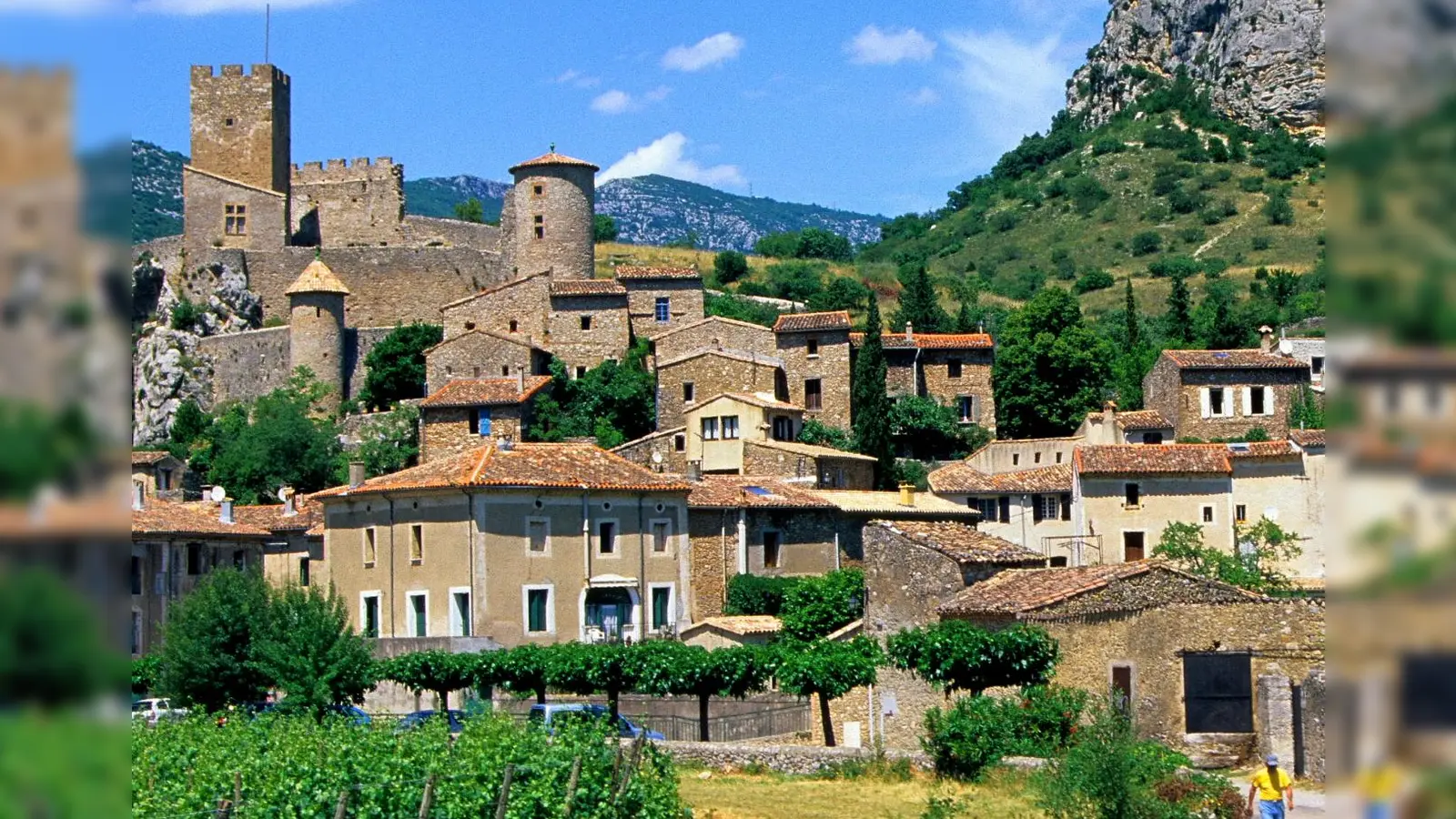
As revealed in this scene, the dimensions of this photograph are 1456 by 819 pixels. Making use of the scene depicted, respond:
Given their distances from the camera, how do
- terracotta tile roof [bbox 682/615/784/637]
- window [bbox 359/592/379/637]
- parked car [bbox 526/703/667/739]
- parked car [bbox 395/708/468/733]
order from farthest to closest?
window [bbox 359/592/379/637], terracotta tile roof [bbox 682/615/784/637], parked car [bbox 395/708/468/733], parked car [bbox 526/703/667/739]

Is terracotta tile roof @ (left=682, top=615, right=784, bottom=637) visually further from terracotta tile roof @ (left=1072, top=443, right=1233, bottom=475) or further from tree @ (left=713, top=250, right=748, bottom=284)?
tree @ (left=713, top=250, right=748, bottom=284)

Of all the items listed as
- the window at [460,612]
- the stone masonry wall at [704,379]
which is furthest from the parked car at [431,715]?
the stone masonry wall at [704,379]

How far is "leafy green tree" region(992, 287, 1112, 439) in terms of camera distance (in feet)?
203

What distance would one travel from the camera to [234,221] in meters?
75.1

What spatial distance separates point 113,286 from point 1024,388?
199ft

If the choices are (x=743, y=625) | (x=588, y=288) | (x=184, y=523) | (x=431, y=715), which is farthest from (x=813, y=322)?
(x=431, y=715)

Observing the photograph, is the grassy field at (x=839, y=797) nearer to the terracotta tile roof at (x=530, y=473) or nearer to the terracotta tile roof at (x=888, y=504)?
the terracotta tile roof at (x=530, y=473)

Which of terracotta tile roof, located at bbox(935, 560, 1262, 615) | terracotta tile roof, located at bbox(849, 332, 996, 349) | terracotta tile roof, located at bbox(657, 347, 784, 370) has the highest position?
terracotta tile roof, located at bbox(849, 332, 996, 349)

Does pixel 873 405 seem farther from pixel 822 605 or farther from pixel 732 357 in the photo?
pixel 822 605

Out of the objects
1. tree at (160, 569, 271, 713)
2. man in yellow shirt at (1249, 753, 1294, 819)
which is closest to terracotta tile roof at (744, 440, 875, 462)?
tree at (160, 569, 271, 713)

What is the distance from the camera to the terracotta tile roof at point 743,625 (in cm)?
4172

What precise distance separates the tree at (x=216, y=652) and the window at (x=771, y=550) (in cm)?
1351

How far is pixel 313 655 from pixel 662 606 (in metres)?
11.3

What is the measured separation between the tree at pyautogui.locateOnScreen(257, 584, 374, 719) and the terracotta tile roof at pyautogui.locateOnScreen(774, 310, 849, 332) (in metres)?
27.1
